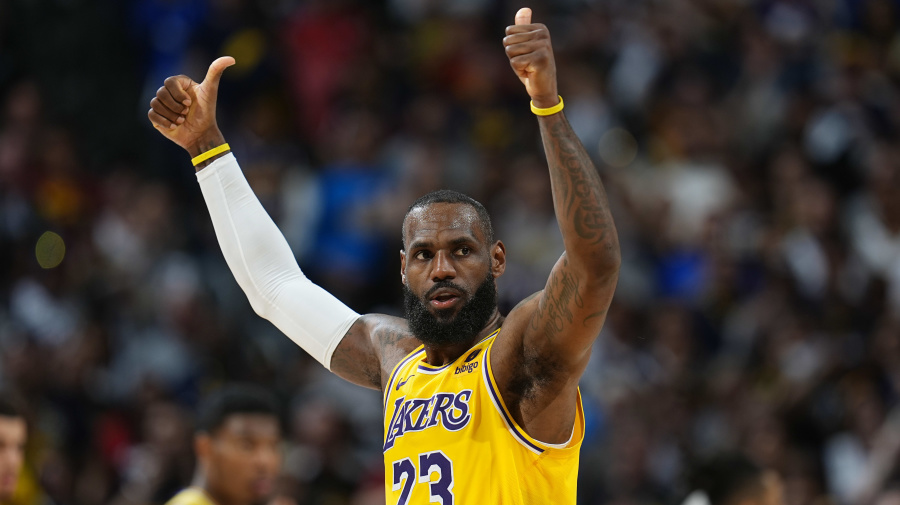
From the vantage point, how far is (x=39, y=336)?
1157 centimetres

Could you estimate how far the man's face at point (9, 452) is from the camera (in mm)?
6441

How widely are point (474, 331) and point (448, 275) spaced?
0.26 meters

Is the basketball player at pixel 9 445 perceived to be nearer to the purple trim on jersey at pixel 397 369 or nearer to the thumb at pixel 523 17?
the purple trim on jersey at pixel 397 369

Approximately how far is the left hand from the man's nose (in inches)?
34.3

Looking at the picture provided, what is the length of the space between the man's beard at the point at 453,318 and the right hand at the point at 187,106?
133cm

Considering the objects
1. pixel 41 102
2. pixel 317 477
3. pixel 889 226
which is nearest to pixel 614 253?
pixel 317 477

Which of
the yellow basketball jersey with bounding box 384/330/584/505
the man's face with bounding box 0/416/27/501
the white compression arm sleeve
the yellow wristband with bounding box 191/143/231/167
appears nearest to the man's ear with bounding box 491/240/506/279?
the yellow basketball jersey with bounding box 384/330/584/505

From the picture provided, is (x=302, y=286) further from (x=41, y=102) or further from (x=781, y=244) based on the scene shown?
(x=41, y=102)

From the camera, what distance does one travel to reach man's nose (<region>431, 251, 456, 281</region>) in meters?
4.69

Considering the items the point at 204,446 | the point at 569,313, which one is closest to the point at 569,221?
the point at 569,313

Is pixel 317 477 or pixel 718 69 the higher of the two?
pixel 718 69

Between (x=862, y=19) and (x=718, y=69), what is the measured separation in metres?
1.55

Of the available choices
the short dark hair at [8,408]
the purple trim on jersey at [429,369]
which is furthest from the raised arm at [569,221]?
the short dark hair at [8,408]

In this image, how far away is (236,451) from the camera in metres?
6.13
